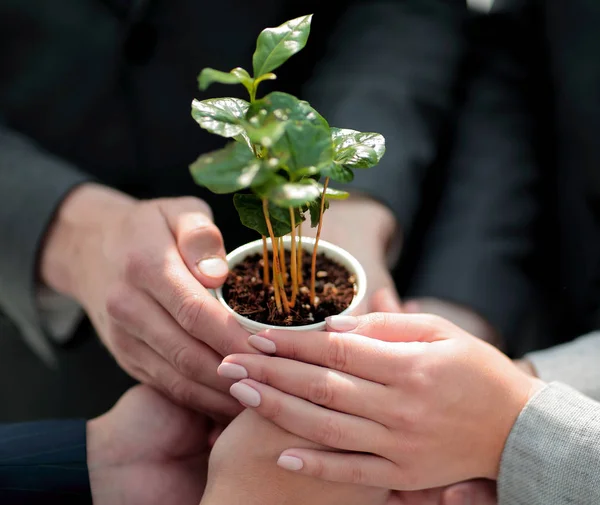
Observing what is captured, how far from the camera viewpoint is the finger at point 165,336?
65 centimetres

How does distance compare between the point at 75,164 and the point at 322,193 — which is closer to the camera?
the point at 322,193

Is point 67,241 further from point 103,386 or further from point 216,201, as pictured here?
point 103,386

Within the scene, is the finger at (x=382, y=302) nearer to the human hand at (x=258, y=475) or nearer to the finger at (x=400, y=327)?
the finger at (x=400, y=327)

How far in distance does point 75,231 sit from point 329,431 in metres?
0.46

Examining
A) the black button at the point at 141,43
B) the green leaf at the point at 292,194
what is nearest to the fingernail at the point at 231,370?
the green leaf at the point at 292,194

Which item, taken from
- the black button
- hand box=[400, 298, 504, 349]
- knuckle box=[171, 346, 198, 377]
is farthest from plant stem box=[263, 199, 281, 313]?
the black button

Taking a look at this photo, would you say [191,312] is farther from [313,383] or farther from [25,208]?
[25,208]

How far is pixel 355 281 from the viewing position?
0.65 meters

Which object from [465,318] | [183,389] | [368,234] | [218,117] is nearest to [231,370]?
[183,389]

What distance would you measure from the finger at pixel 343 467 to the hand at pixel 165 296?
114 mm

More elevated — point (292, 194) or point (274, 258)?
point (292, 194)

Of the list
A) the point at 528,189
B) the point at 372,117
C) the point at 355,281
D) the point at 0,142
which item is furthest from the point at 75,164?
the point at 528,189

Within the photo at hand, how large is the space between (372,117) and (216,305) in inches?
19.4

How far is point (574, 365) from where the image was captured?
76 cm
